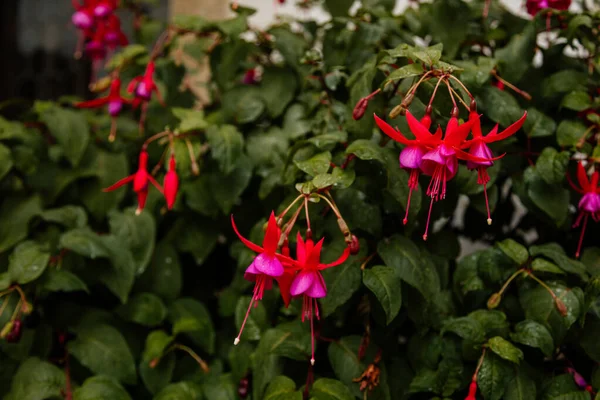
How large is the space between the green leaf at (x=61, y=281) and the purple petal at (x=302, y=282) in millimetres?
399

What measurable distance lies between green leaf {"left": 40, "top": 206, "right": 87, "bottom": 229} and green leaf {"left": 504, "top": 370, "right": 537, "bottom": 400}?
2.29ft

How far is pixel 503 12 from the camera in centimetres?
105

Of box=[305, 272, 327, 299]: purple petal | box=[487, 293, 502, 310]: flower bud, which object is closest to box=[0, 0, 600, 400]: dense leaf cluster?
box=[487, 293, 502, 310]: flower bud

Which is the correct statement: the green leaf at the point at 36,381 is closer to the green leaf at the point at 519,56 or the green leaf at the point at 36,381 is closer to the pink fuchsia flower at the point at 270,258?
the pink fuchsia flower at the point at 270,258

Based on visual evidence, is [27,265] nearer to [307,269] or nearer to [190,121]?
[190,121]

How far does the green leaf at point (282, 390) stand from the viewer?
0.75m

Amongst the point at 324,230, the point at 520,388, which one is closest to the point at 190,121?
the point at 324,230

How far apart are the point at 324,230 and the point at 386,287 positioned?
0.16 metres

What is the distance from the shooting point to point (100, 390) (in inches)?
34.0

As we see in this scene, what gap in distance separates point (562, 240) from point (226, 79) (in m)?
0.62

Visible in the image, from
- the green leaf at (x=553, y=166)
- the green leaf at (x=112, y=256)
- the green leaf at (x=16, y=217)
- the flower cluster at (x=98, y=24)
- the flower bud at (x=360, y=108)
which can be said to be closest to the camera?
the flower bud at (x=360, y=108)

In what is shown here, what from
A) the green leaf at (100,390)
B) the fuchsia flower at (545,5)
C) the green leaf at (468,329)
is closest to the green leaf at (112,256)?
the green leaf at (100,390)

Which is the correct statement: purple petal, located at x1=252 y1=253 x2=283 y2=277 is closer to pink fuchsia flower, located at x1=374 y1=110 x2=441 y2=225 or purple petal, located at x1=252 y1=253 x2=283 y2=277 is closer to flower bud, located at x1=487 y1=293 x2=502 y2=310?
pink fuchsia flower, located at x1=374 y1=110 x2=441 y2=225

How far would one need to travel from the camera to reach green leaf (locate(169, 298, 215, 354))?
99cm
